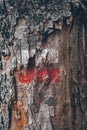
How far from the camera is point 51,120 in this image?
4.62 m

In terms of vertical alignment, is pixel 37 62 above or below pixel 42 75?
above

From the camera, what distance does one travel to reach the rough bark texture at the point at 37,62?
459 cm

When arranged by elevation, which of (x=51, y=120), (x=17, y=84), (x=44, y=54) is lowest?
(x=51, y=120)

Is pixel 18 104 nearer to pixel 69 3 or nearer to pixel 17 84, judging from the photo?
pixel 17 84

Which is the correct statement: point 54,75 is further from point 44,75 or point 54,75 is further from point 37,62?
point 37,62

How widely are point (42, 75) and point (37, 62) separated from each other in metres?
0.13

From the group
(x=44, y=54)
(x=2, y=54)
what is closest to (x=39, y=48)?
(x=44, y=54)

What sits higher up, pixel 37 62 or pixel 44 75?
pixel 37 62

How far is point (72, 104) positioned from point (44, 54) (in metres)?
0.61

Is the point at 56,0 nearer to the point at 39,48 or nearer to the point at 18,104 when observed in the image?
the point at 39,48

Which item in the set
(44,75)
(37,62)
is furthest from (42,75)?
(37,62)

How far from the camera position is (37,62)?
15.0ft

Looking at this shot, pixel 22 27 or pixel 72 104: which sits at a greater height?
pixel 22 27

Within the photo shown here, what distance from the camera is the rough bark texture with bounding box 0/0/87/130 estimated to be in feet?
15.1
